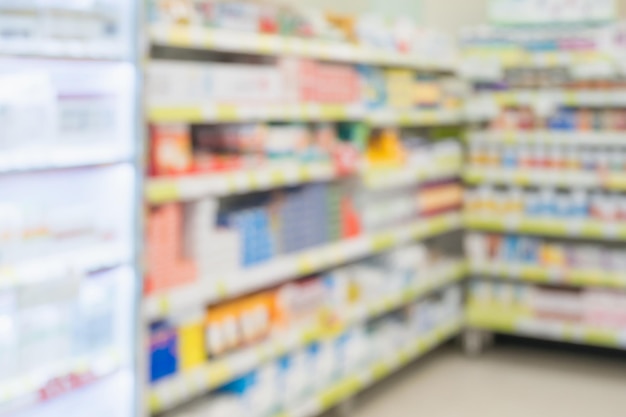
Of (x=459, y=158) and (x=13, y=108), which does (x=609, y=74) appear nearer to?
(x=459, y=158)

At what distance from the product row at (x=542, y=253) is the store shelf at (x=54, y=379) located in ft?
10.3

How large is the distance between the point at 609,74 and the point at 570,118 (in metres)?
0.35

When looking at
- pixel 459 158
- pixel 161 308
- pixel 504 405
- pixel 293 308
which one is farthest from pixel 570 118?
pixel 161 308

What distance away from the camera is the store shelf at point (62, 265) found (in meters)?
2.58

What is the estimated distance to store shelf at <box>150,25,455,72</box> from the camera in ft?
10.3

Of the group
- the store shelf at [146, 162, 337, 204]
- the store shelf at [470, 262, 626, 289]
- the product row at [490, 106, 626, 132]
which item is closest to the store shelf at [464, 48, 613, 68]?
the product row at [490, 106, 626, 132]

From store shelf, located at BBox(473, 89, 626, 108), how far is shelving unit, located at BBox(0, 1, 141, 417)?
3102 millimetres

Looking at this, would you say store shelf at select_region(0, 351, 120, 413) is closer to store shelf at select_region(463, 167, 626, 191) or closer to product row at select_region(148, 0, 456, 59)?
product row at select_region(148, 0, 456, 59)

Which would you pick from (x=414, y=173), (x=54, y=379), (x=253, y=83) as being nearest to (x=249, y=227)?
(x=253, y=83)

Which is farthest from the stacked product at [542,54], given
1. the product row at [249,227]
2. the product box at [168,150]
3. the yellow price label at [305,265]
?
the product box at [168,150]

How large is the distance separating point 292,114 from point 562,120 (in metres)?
2.19

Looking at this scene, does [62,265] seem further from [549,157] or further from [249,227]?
[549,157]

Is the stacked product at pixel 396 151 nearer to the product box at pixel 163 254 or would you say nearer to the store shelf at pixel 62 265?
the product box at pixel 163 254

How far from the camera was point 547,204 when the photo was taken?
541 cm
